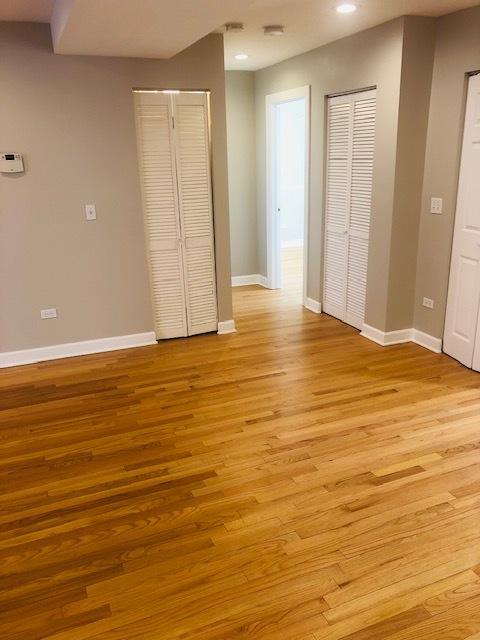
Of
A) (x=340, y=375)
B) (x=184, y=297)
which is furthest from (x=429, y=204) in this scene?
(x=184, y=297)

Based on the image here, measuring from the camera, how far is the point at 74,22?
282cm

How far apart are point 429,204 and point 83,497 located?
3.33 meters

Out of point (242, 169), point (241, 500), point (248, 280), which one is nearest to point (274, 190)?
point (242, 169)

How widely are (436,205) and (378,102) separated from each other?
0.95 metres

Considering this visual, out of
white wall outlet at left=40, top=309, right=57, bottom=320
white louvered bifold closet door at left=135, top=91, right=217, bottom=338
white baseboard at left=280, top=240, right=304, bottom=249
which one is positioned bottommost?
white baseboard at left=280, top=240, right=304, bottom=249

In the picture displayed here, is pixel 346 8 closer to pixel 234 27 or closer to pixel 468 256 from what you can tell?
pixel 234 27

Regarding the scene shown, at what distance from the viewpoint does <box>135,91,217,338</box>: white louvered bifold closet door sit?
4.16 m

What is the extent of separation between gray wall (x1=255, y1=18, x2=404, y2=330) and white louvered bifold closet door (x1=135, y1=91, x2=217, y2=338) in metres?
1.24

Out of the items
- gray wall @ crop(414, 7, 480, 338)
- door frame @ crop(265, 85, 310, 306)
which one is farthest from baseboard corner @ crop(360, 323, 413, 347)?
door frame @ crop(265, 85, 310, 306)

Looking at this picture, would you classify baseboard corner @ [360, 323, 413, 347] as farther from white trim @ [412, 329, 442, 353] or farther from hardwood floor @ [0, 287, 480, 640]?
hardwood floor @ [0, 287, 480, 640]

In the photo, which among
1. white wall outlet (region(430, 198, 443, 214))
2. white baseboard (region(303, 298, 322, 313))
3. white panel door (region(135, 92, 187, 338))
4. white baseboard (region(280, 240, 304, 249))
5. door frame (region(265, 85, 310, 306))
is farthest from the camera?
white baseboard (region(280, 240, 304, 249))

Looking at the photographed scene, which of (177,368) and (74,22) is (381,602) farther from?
(74,22)

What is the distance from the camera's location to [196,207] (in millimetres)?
4430

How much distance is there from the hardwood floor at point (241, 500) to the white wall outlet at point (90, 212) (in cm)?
120
